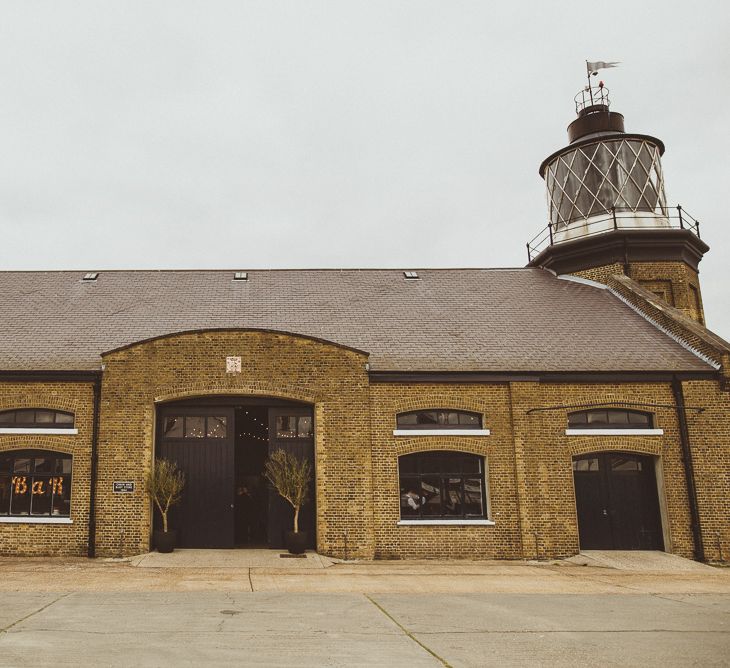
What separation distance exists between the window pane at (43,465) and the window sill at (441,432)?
8053 millimetres

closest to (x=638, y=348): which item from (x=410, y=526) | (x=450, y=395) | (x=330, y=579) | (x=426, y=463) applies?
(x=450, y=395)

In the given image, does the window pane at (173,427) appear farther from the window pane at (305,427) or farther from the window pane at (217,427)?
the window pane at (305,427)

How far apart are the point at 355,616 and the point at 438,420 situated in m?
7.58

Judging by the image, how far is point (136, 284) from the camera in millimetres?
21219

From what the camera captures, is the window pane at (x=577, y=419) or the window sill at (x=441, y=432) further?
the window pane at (x=577, y=419)

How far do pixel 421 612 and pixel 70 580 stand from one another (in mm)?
6473

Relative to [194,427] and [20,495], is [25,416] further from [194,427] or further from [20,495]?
[194,427]

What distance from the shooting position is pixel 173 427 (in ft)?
51.9

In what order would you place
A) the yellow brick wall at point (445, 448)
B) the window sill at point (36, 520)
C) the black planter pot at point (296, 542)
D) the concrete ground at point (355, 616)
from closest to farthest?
the concrete ground at point (355, 616) → the black planter pot at point (296, 542) → the window sill at point (36, 520) → the yellow brick wall at point (445, 448)

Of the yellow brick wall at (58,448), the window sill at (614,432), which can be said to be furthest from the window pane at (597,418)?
the yellow brick wall at (58,448)

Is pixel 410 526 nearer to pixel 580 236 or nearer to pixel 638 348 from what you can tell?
pixel 638 348

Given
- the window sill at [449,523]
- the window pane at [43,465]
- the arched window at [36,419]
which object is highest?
the arched window at [36,419]

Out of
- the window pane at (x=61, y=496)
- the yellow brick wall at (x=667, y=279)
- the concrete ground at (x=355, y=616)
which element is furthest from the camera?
the yellow brick wall at (x=667, y=279)

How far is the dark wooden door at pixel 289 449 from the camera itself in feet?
50.7
